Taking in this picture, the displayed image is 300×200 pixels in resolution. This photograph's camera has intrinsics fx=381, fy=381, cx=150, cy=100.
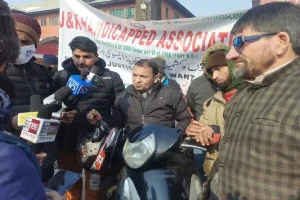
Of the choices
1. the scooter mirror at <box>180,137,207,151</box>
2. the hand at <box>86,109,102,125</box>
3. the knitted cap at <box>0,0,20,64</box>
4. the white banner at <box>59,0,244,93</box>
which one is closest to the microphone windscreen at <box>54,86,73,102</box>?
the hand at <box>86,109,102,125</box>

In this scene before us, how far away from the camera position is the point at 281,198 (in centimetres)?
152

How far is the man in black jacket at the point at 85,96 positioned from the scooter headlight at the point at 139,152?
1.05 m

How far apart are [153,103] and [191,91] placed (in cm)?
68

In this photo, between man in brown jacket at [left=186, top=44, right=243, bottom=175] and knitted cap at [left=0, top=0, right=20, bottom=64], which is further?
man in brown jacket at [left=186, top=44, right=243, bottom=175]

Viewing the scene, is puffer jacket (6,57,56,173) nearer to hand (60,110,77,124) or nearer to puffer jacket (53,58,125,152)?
hand (60,110,77,124)

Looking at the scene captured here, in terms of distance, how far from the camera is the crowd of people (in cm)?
108

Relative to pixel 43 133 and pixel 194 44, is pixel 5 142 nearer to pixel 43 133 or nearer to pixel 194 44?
pixel 43 133

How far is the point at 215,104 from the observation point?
2.70 metres

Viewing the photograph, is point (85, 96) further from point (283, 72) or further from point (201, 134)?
point (283, 72)

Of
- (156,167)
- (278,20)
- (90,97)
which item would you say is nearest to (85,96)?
(90,97)

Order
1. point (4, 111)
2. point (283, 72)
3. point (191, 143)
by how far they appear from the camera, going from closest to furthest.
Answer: point (4, 111), point (283, 72), point (191, 143)

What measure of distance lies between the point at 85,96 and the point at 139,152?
1.20 metres

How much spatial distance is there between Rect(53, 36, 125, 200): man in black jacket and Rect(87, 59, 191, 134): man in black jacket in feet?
0.48

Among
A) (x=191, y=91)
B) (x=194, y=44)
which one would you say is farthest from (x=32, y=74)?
(x=194, y=44)
